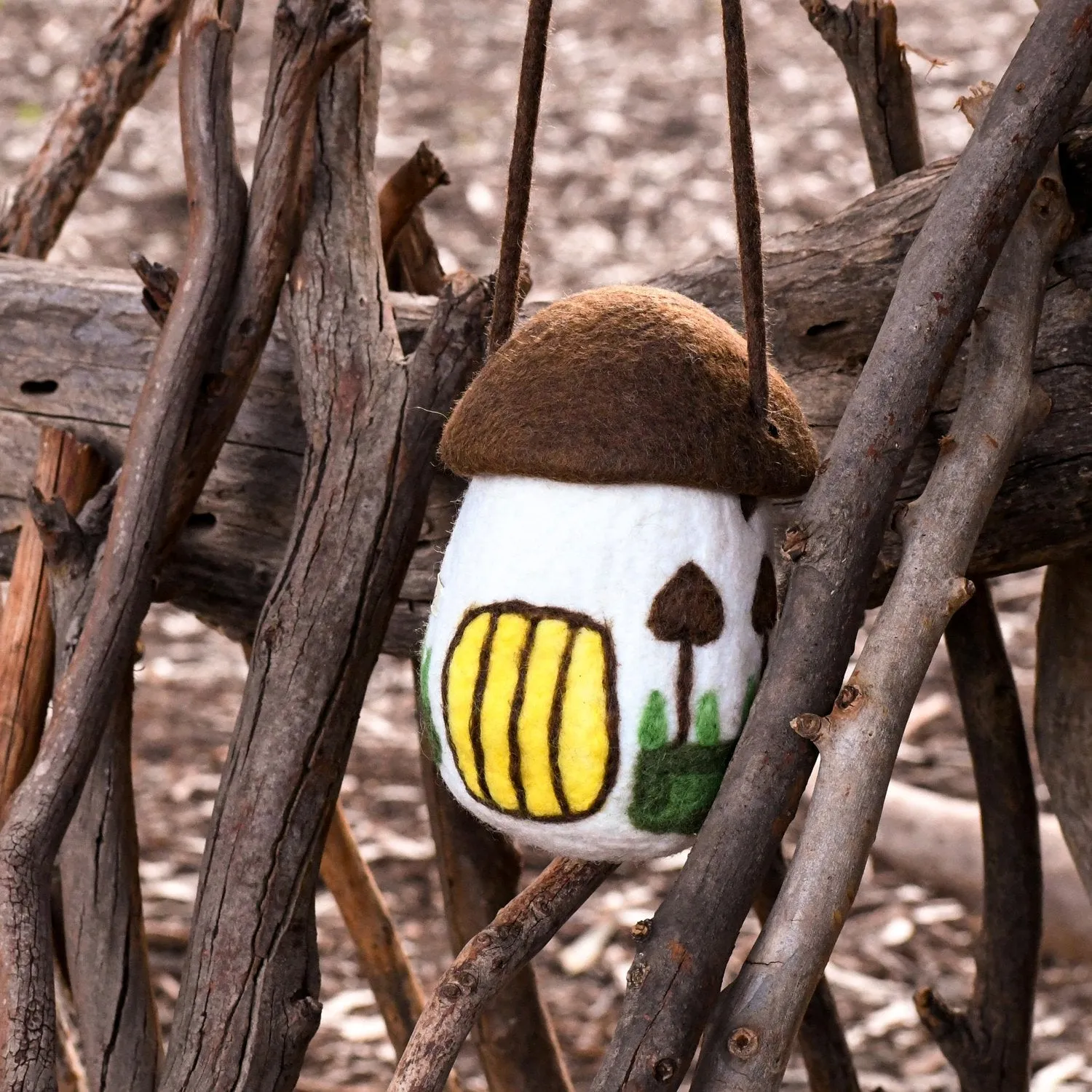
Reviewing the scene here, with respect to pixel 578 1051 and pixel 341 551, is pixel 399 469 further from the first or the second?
pixel 578 1051

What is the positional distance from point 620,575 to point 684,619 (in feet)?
0.13

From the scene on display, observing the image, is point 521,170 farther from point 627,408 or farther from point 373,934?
point 373,934

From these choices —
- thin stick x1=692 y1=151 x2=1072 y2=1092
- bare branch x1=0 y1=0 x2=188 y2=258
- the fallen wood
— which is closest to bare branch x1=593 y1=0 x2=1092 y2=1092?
thin stick x1=692 y1=151 x2=1072 y2=1092

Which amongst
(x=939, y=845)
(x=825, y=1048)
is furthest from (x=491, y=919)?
(x=939, y=845)

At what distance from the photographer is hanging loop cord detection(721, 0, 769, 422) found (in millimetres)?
637

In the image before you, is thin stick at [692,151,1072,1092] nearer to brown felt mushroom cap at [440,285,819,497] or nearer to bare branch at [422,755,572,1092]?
brown felt mushroom cap at [440,285,819,497]

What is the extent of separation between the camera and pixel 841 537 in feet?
2.26

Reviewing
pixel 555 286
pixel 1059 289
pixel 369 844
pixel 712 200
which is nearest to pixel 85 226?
pixel 555 286

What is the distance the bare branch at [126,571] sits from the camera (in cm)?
85

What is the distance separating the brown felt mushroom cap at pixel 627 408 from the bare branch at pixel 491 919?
1.99ft

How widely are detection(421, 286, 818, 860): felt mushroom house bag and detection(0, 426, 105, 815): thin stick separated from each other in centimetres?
51

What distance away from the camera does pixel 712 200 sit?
323cm

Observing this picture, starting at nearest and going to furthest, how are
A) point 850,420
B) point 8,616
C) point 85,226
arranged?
point 850,420 → point 8,616 → point 85,226

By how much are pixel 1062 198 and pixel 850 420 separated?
0.82 ft
